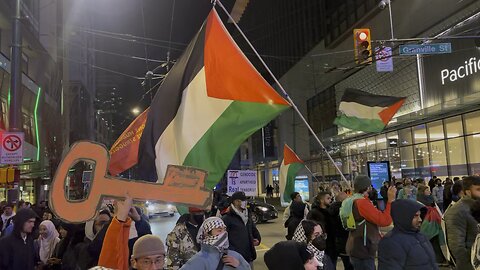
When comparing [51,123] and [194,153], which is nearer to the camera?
[194,153]

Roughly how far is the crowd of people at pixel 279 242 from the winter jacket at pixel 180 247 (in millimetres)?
Answer: 12

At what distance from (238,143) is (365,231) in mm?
2208

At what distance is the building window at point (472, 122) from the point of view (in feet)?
67.5

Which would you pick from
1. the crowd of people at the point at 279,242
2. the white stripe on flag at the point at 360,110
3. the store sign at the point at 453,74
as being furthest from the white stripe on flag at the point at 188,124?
the store sign at the point at 453,74

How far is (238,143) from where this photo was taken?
530 cm

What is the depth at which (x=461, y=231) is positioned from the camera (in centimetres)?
498

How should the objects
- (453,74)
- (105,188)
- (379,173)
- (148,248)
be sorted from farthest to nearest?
(379,173) < (453,74) < (105,188) < (148,248)

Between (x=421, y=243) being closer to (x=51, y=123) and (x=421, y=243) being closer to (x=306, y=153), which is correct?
(x=51, y=123)

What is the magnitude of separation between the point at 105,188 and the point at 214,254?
1171 millimetres

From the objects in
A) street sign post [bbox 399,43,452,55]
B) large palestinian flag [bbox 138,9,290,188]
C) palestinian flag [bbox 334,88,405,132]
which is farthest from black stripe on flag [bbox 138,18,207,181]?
street sign post [bbox 399,43,452,55]

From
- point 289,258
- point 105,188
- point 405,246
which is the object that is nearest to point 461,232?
point 405,246

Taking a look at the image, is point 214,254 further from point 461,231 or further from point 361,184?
point 361,184

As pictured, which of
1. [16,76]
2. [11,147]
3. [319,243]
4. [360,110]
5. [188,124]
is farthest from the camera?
[11,147]

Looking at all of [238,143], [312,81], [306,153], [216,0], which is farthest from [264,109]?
[306,153]
